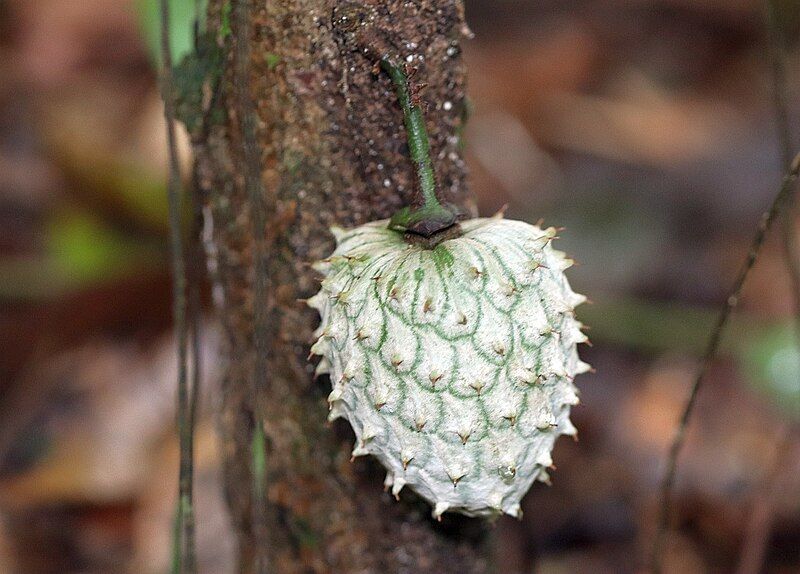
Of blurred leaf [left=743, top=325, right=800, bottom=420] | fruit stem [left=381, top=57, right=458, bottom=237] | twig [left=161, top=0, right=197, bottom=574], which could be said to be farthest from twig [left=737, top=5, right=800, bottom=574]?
twig [left=161, top=0, right=197, bottom=574]

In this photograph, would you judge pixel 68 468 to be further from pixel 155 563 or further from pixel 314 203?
pixel 314 203

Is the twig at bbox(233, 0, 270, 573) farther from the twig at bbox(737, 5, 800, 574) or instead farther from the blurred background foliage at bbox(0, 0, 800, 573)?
the twig at bbox(737, 5, 800, 574)

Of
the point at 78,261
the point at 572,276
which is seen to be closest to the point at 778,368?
the point at 572,276

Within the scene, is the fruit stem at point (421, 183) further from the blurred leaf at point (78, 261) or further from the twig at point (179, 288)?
the blurred leaf at point (78, 261)

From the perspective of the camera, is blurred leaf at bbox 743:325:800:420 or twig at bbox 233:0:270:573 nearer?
twig at bbox 233:0:270:573

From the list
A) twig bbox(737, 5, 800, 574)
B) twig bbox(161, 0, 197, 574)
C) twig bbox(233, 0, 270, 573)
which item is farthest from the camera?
twig bbox(737, 5, 800, 574)

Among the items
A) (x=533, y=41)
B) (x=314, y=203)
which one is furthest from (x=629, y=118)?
(x=314, y=203)

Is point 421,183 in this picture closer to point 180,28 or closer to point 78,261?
point 180,28
